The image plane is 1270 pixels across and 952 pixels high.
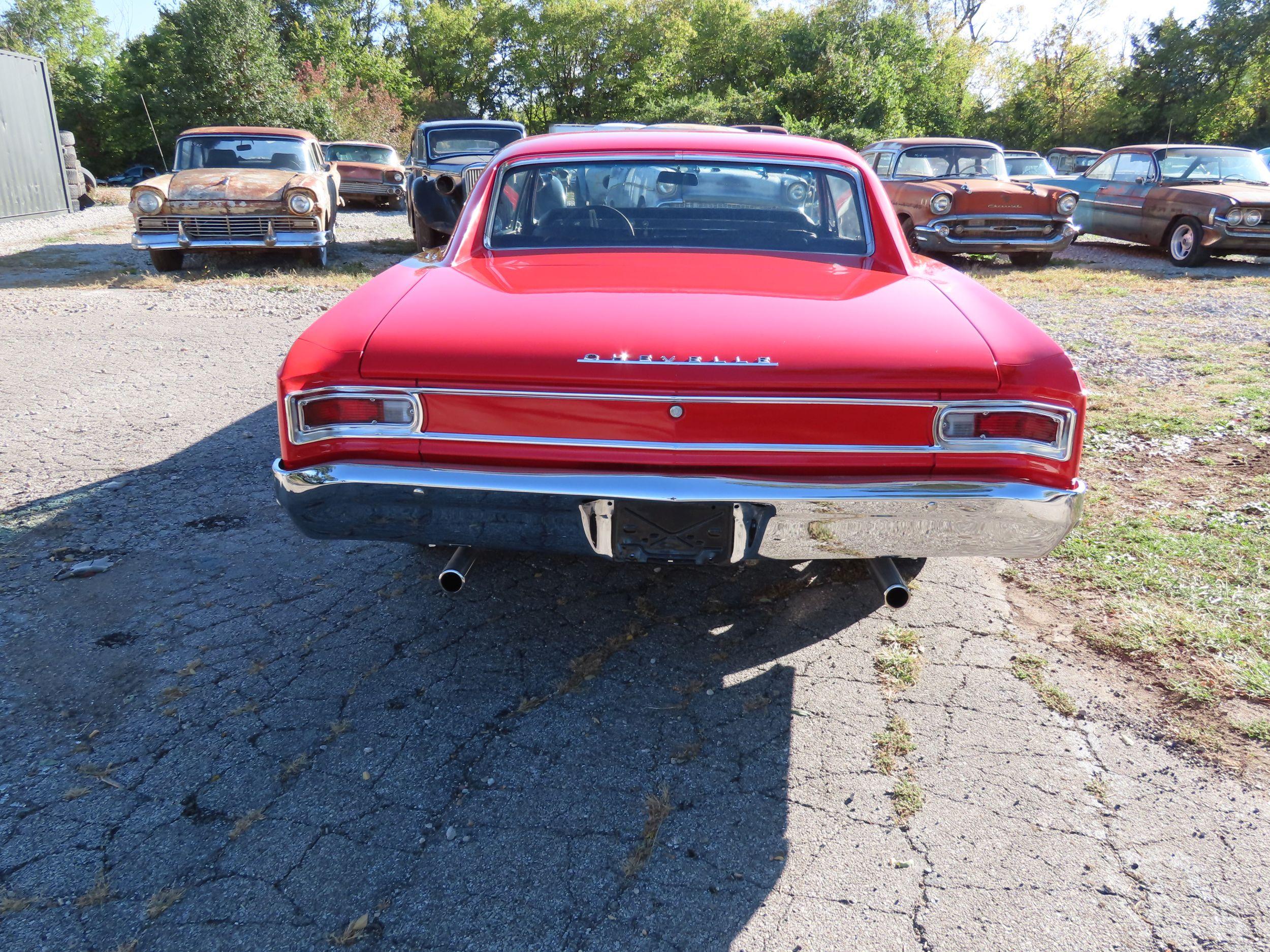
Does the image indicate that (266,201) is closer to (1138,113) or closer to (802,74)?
(802,74)

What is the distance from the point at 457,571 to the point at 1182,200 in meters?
11.6

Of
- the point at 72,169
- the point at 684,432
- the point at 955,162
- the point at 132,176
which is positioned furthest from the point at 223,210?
the point at 132,176

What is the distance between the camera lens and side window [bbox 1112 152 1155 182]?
39.2 feet

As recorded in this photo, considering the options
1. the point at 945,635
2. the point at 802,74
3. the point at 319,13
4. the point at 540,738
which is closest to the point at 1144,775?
the point at 945,635

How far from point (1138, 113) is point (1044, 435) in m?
35.6

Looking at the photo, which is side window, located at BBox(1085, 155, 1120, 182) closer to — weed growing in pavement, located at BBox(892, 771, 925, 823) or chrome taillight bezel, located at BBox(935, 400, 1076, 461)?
chrome taillight bezel, located at BBox(935, 400, 1076, 461)

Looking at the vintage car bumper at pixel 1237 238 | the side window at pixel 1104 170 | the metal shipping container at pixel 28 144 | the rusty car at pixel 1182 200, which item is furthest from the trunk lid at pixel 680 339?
the metal shipping container at pixel 28 144

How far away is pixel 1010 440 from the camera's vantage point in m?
2.33

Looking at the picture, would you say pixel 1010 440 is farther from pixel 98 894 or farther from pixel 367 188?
pixel 367 188

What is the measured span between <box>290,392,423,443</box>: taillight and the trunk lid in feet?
0.26

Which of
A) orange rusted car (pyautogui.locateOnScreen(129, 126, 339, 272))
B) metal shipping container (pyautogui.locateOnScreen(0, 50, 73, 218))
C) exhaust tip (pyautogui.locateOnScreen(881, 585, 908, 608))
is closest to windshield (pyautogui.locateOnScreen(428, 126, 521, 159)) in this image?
orange rusted car (pyautogui.locateOnScreen(129, 126, 339, 272))

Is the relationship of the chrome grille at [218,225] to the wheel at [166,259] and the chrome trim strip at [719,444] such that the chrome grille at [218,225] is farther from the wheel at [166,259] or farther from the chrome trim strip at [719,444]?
the chrome trim strip at [719,444]

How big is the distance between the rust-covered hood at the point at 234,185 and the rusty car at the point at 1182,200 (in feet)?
32.6

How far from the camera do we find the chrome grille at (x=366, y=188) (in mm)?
18156
